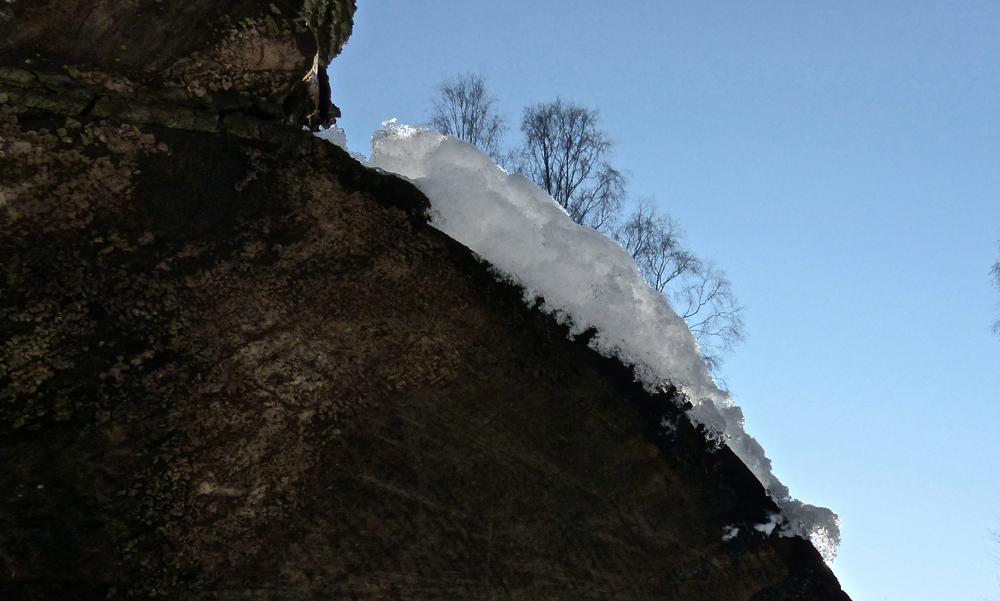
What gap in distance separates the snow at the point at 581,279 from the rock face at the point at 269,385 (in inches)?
1.3

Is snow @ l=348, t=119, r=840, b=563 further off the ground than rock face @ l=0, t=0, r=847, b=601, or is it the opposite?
snow @ l=348, t=119, r=840, b=563

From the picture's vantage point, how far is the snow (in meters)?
1.08

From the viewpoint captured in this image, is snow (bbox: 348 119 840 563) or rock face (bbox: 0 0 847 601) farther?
snow (bbox: 348 119 840 563)

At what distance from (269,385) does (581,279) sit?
46 cm

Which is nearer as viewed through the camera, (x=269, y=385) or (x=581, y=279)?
(x=269, y=385)

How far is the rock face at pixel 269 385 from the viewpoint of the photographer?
895 mm

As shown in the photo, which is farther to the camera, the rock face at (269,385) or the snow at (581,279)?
the snow at (581,279)

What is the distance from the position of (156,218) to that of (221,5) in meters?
0.30

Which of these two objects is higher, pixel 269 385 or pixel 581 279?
pixel 581 279

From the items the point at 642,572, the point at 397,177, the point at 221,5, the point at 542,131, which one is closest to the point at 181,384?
the point at 397,177

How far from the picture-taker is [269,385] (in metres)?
0.96

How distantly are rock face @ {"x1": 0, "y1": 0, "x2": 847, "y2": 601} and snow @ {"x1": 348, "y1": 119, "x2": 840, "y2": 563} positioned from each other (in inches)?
1.3

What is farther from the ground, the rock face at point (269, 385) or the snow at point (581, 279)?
the snow at point (581, 279)

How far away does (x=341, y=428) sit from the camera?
987 millimetres
